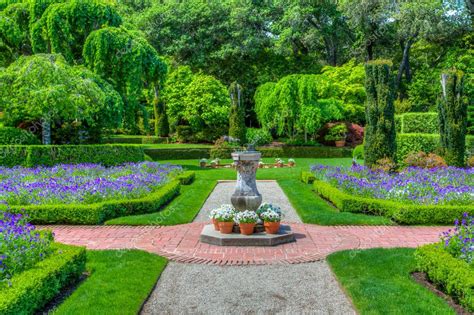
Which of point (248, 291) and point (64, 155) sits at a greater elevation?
point (64, 155)

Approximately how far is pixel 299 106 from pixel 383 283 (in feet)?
84.3

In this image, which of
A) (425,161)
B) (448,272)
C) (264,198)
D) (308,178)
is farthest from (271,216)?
(425,161)

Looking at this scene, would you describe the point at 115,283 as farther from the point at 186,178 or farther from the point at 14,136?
the point at 14,136

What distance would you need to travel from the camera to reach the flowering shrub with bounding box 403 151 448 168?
16.1 metres

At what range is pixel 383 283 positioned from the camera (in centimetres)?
585

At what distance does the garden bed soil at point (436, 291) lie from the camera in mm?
5016

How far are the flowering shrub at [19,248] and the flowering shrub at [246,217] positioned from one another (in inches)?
133

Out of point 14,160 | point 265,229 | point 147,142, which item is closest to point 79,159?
point 14,160

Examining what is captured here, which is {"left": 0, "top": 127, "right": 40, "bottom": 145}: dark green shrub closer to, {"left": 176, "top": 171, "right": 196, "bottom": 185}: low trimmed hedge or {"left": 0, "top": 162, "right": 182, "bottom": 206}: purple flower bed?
{"left": 0, "top": 162, "right": 182, "bottom": 206}: purple flower bed

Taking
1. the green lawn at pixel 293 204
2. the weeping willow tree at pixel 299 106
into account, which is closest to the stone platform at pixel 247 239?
the green lawn at pixel 293 204

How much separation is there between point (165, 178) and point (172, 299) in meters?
9.79

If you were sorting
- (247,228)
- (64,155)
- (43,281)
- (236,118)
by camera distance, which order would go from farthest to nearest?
(236,118) < (64,155) < (247,228) < (43,281)

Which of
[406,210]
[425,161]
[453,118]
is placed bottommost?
[406,210]

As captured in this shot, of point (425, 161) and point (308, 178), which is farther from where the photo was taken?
point (308, 178)
